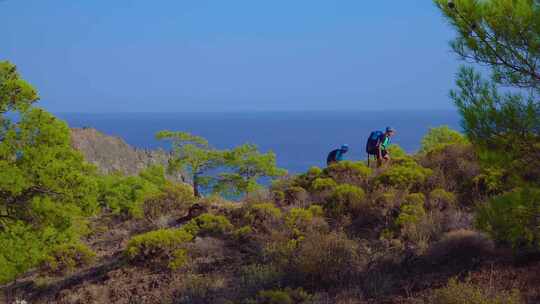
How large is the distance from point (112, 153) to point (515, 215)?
293 ft

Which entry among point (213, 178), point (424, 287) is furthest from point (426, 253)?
point (213, 178)

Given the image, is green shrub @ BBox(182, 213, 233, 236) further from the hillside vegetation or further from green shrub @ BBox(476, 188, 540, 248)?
green shrub @ BBox(476, 188, 540, 248)

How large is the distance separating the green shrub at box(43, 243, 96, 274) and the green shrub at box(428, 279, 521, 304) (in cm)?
949

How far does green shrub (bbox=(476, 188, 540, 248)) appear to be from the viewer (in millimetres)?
7609

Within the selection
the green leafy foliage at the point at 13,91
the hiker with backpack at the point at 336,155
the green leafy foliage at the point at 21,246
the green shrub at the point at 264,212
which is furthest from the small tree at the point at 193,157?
the green shrub at the point at 264,212

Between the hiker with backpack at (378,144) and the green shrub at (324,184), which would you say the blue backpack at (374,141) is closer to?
the hiker with backpack at (378,144)

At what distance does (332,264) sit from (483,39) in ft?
14.6

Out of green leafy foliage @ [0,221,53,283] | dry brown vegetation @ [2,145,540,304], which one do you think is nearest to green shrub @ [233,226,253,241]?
dry brown vegetation @ [2,145,540,304]

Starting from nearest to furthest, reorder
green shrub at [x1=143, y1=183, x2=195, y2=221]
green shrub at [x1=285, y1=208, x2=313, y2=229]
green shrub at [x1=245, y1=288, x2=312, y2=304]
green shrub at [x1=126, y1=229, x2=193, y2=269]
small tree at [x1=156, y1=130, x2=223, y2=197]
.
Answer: green shrub at [x1=245, y1=288, x2=312, y2=304] < green shrub at [x1=126, y1=229, x2=193, y2=269] < green shrub at [x1=285, y1=208, x2=313, y2=229] < green shrub at [x1=143, y1=183, x2=195, y2=221] < small tree at [x1=156, y1=130, x2=223, y2=197]

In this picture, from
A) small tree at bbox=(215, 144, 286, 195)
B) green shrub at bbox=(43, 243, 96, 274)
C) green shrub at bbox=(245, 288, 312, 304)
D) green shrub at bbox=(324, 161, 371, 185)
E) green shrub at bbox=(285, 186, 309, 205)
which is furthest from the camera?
small tree at bbox=(215, 144, 286, 195)

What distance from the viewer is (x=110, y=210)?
26.7 meters

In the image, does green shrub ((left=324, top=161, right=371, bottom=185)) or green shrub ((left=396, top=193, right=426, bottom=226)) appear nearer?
green shrub ((left=396, top=193, right=426, bottom=226))

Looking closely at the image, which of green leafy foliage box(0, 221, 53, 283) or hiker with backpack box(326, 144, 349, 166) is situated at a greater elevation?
hiker with backpack box(326, 144, 349, 166)

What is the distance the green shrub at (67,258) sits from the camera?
13.8 meters
